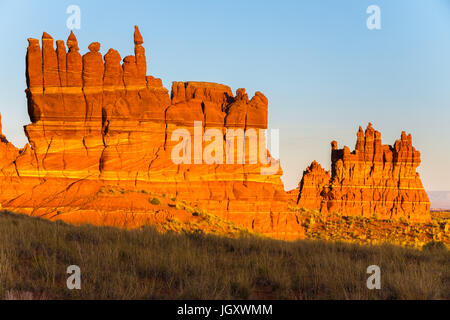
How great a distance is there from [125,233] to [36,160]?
29.5 m

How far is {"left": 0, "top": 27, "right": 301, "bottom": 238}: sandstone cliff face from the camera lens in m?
37.5

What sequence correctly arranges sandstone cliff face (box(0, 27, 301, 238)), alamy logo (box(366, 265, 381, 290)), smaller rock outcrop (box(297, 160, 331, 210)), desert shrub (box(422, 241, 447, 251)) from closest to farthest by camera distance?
alamy logo (box(366, 265, 381, 290))
desert shrub (box(422, 241, 447, 251))
sandstone cliff face (box(0, 27, 301, 238))
smaller rock outcrop (box(297, 160, 331, 210))

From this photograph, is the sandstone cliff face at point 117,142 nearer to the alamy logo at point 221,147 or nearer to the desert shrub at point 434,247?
the alamy logo at point 221,147

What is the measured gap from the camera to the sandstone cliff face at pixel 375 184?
77.2 metres

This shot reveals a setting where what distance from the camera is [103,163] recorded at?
38.0 meters

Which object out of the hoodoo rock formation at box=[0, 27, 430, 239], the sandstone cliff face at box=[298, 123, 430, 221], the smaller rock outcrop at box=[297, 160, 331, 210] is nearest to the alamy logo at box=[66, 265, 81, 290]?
the hoodoo rock formation at box=[0, 27, 430, 239]

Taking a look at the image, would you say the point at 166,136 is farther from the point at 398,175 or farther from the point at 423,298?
the point at 398,175

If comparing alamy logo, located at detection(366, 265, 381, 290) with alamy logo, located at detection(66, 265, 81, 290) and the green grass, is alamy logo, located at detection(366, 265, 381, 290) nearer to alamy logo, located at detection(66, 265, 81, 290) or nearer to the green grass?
the green grass

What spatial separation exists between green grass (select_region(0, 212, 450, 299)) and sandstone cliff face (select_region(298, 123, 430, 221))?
70.6 m

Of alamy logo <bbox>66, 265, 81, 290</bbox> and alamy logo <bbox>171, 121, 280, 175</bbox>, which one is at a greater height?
alamy logo <bbox>171, 121, 280, 175</bbox>

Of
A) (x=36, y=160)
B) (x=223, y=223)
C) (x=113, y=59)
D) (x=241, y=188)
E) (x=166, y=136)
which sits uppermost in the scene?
(x=113, y=59)

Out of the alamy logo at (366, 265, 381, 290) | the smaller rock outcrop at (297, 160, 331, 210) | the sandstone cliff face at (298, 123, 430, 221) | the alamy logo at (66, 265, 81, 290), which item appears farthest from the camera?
the smaller rock outcrop at (297, 160, 331, 210)

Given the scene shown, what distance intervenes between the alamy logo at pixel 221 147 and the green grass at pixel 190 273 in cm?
2998

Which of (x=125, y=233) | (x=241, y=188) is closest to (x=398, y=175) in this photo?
(x=241, y=188)
